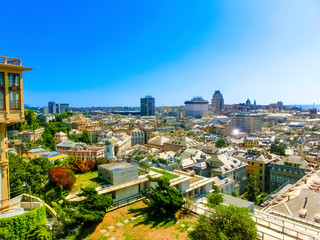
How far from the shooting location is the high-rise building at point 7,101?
43.4 ft

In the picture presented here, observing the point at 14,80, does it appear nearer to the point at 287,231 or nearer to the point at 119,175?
the point at 119,175

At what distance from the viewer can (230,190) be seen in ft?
139

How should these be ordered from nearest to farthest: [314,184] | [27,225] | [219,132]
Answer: [27,225] → [314,184] → [219,132]

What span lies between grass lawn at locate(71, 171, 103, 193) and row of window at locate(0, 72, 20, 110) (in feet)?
40.5

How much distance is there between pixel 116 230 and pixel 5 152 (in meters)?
10.2

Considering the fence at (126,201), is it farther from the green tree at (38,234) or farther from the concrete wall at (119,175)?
the green tree at (38,234)

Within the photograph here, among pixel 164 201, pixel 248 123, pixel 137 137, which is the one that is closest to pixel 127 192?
pixel 164 201

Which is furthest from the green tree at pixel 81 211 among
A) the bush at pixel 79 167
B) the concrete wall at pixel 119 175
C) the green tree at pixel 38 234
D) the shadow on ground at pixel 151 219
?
the bush at pixel 79 167

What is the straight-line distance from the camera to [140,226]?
61.3 feet

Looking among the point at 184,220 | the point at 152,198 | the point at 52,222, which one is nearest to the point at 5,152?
the point at 52,222

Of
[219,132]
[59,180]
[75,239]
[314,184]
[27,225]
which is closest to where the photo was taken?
[27,225]

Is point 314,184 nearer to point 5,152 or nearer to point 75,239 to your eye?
point 75,239

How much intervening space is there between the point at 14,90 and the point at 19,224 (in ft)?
28.1

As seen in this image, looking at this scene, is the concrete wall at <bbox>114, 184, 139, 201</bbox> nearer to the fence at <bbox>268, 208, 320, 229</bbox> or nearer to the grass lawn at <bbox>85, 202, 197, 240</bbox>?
the grass lawn at <bbox>85, 202, 197, 240</bbox>
